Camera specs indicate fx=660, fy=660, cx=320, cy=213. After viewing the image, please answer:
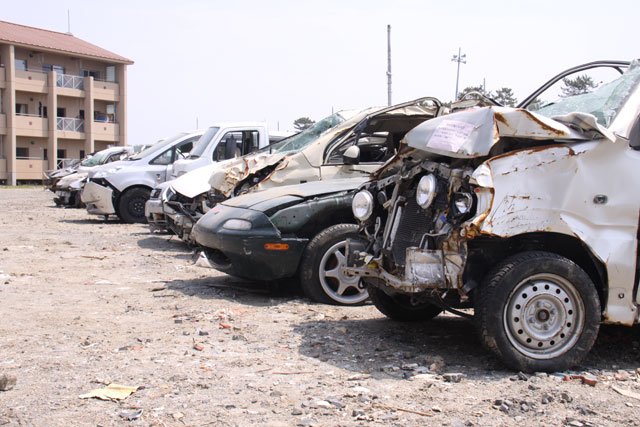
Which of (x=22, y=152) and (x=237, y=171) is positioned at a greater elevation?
(x=22, y=152)

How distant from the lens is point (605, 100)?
16.0 ft

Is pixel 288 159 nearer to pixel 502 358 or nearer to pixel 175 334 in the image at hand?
pixel 175 334

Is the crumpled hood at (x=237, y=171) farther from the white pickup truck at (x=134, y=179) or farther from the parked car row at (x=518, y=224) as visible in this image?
the white pickup truck at (x=134, y=179)

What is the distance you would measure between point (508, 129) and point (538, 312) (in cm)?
118

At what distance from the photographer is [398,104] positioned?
7617 mm

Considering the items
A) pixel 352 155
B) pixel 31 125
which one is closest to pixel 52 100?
pixel 31 125

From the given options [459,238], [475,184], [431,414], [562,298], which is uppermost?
[475,184]

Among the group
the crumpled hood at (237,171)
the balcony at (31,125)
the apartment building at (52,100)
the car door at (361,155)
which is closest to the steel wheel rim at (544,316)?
the car door at (361,155)

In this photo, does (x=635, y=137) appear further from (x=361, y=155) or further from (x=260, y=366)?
(x=361, y=155)

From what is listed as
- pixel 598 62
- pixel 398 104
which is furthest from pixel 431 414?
pixel 398 104

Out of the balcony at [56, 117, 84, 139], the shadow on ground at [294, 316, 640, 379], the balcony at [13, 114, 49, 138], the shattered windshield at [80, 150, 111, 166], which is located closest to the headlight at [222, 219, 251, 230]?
the shadow on ground at [294, 316, 640, 379]

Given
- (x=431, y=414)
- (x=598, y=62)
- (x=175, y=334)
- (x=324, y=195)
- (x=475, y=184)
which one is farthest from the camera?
(x=324, y=195)

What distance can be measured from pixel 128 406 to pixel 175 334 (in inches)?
63.1

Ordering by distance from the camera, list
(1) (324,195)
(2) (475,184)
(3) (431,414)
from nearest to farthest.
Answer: (3) (431,414), (2) (475,184), (1) (324,195)
